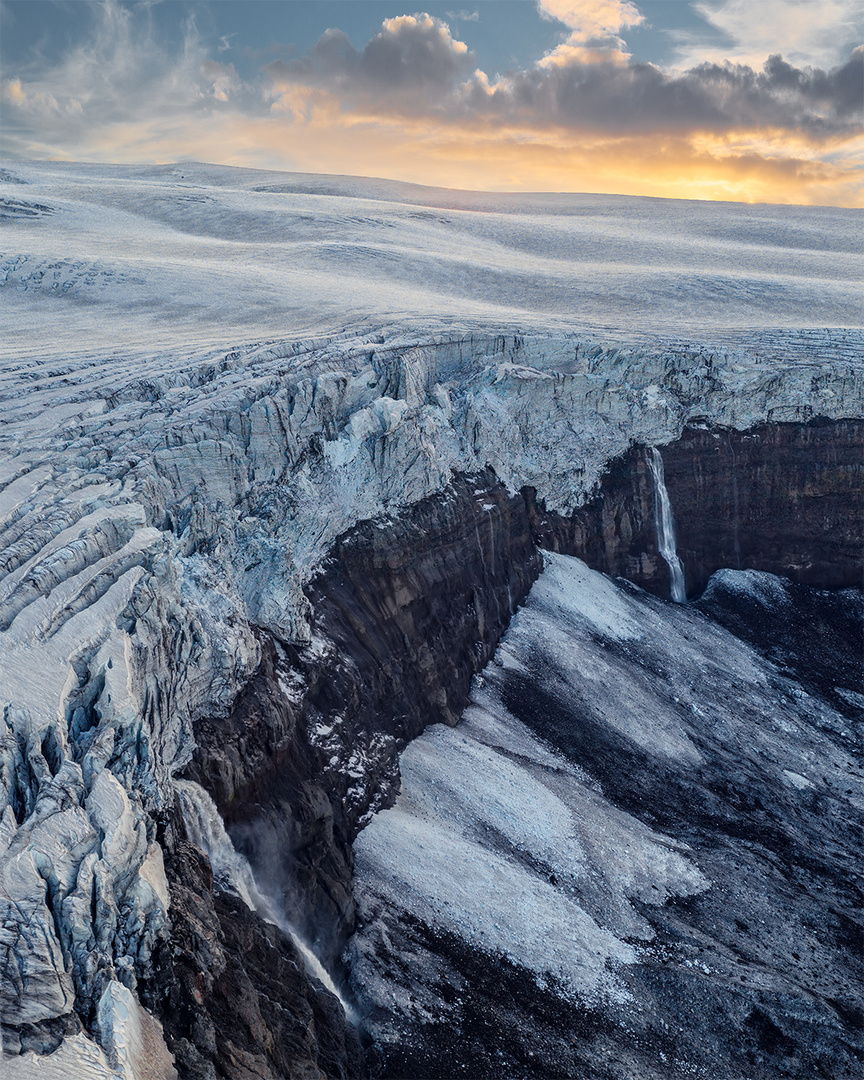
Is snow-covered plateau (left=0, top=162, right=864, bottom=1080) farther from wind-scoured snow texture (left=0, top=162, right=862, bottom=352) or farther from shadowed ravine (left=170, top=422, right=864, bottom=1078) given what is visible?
wind-scoured snow texture (left=0, top=162, right=862, bottom=352)

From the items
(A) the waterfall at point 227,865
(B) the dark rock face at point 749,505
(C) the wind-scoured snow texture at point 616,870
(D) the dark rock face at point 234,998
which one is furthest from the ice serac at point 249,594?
(C) the wind-scoured snow texture at point 616,870

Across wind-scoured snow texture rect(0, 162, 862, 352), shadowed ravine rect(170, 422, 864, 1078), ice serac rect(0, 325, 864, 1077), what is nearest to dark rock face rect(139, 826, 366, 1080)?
ice serac rect(0, 325, 864, 1077)

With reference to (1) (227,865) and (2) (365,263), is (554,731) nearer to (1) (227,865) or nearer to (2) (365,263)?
(1) (227,865)

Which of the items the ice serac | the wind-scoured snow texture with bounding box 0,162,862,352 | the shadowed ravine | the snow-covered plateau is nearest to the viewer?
the ice serac

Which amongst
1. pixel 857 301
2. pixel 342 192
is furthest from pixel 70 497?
pixel 342 192

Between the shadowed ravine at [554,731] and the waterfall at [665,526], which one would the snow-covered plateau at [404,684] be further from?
the waterfall at [665,526]

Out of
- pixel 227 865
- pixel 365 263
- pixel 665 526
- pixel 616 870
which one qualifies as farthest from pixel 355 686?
pixel 365 263

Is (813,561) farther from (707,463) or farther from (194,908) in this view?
(194,908)

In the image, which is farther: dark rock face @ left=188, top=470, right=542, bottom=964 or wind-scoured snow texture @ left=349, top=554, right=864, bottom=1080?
wind-scoured snow texture @ left=349, top=554, right=864, bottom=1080
